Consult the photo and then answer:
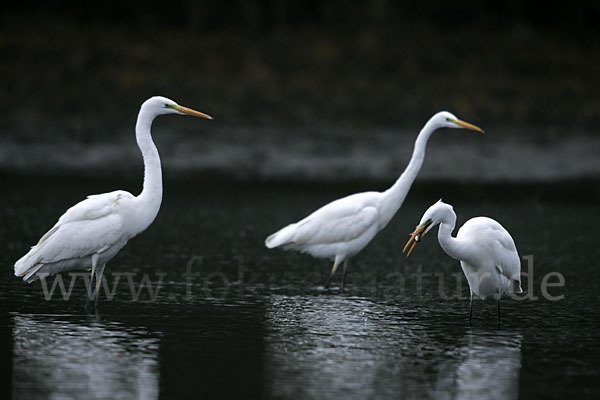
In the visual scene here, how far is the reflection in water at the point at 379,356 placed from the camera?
249 inches

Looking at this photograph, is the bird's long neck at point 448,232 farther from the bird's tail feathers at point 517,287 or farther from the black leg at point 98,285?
the black leg at point 98,285

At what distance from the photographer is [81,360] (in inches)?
268

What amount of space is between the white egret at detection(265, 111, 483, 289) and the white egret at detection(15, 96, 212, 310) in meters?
1.97

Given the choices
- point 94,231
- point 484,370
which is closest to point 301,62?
point 94,231

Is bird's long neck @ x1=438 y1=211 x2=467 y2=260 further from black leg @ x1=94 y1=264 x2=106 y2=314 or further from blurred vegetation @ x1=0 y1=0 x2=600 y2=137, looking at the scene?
blurred vegetation @ x1=0 y1=0 x2=600 y2=137

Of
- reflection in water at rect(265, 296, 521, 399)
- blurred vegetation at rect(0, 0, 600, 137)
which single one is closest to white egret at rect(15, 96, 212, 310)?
reflection in water at rect(265, 296, 521, 399)

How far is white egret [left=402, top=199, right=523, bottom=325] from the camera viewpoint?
804 cm

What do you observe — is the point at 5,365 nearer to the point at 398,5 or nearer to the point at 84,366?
the point at 84,366

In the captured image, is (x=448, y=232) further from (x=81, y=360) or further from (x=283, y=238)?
(x=81, y=360)

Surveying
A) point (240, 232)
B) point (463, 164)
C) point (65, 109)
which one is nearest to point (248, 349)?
point (240, 232)

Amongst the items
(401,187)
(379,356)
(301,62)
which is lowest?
(379,356)

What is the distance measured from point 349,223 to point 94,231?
2820 millimetres

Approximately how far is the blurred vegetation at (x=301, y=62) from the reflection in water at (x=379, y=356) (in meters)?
10.8

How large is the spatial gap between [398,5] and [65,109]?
9.18 m
